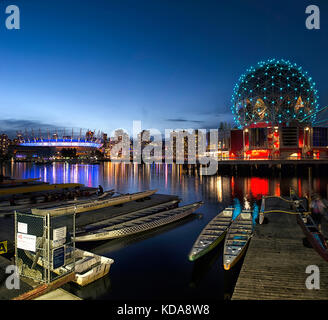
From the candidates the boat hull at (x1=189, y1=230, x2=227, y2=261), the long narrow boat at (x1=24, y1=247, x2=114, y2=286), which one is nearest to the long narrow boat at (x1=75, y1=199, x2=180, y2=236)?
the long narrow boat at (x1=24, y1=247, x2=114, y2=286)

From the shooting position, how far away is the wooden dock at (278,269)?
8008mm

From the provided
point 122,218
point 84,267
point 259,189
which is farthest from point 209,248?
point 259,189

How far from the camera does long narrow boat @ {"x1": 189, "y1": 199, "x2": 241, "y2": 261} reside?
12.5 meters

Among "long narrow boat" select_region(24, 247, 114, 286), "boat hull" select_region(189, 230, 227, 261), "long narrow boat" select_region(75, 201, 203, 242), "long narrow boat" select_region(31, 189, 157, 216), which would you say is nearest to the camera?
"long narrow boat" select_region(24, 247, 114, 286)

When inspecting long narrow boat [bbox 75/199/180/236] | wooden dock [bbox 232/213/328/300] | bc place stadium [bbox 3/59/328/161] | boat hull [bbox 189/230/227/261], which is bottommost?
boat hull [bbox 189/230/227/261]

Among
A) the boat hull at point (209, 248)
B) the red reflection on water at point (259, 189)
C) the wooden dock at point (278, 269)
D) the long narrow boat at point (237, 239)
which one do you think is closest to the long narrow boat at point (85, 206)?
the boat hull at point (209, 248)

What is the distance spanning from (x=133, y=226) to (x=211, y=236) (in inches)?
217

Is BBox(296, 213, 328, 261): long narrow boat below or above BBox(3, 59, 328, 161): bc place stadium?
below

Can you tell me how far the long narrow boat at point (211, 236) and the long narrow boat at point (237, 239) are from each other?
53 centimetres

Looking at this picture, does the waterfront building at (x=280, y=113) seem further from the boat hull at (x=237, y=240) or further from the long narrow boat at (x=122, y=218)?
the boat hull at (x=237, y=240)

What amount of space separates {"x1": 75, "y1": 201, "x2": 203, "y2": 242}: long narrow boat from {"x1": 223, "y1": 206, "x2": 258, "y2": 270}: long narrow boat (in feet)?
17.5

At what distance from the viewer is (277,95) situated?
8344cm

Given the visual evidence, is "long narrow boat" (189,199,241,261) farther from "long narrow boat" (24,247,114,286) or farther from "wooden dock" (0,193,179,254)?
Answer: "wooden dock" (0,193,179,254)

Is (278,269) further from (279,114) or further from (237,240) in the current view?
(279,114)
